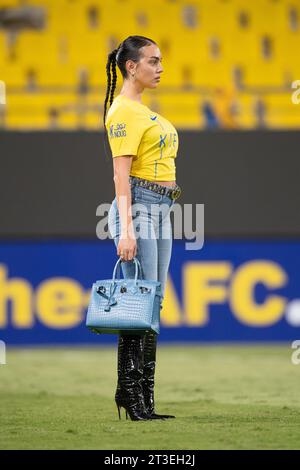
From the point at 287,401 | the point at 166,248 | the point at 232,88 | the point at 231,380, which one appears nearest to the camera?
the point at 166,248

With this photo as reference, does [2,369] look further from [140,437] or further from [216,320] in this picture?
[140,437]

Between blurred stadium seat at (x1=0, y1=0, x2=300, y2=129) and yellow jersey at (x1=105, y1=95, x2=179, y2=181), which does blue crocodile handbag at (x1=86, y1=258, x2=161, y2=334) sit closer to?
yellow jersey at (x1=105, y1=95, x2=179, y2=181)

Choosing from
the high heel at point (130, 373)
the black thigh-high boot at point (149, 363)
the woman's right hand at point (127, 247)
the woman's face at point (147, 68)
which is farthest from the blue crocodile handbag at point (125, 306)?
the woman's face at point (147, 68)

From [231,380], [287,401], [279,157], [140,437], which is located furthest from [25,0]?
[140,437]

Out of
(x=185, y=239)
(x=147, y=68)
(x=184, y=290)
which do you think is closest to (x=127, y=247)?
(x=147, y=68)

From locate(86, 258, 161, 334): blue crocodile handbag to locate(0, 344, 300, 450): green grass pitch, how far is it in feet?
1.66

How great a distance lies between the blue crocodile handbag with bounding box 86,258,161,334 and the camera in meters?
5.11

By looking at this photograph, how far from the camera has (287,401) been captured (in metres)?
6.56

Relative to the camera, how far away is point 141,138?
17.3ft

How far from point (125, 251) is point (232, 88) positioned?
692 centimetres

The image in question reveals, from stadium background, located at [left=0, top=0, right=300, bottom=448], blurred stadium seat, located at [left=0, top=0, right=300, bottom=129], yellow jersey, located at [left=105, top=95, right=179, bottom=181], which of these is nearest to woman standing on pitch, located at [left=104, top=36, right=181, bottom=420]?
yellow jersey, located at [left=105, top=95, right=179, bottom=181]

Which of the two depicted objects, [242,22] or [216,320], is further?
[242,22]

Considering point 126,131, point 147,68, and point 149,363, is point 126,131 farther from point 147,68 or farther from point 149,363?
point 149,363

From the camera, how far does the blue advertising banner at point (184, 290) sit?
35.5ft
